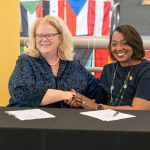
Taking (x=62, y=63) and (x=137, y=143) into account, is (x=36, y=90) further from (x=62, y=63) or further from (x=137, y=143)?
(x=137, y=143)

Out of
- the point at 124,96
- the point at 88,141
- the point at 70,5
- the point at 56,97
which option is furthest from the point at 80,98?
the point at 70,5

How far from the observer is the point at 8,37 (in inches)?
95.9

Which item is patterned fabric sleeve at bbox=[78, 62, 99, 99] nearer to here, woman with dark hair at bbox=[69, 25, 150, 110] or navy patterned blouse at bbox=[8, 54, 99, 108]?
navy patterned blouse at bbox=[8, 54, 99, 108]

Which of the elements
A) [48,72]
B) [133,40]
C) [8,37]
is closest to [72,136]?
[48,72]

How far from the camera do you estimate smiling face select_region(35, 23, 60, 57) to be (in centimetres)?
206

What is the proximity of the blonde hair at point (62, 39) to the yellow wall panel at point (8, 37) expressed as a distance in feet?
1.27

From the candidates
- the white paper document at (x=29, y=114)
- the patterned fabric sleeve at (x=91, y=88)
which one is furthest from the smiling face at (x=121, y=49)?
the white paper document at (x=29, y=114)

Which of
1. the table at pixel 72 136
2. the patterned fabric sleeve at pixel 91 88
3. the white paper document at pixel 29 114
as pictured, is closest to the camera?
the table at pixel 72 136

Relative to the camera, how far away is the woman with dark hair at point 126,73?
6.34 ft

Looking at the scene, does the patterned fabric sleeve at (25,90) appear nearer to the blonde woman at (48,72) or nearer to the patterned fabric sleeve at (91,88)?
the blonde woman at (48,72)

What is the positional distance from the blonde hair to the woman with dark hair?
30 cm

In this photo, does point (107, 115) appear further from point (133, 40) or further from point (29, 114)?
point (133, 40)

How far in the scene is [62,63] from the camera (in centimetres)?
213

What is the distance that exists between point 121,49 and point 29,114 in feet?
2.71
